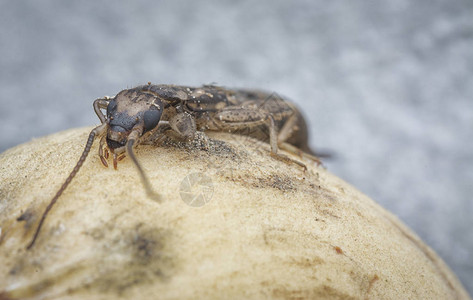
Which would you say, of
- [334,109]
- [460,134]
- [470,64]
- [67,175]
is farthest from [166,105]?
[470,64]

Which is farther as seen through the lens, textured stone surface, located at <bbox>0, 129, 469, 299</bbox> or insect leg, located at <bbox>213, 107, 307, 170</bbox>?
insect leg, located at <bbox>213, 107, 307, 170</bbox>

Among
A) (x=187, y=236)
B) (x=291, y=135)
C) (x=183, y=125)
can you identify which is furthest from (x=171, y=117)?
(x=291, y=135)

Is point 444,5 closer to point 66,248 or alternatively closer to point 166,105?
point 166,105

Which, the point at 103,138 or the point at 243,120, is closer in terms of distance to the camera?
the point at 103,138

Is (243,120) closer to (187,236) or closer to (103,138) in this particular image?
(103,138)

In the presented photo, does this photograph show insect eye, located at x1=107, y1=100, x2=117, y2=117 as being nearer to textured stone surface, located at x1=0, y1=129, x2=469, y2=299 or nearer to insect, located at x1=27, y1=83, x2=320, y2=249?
insect, located at x1=27, y1=83, x2=320, y2=249

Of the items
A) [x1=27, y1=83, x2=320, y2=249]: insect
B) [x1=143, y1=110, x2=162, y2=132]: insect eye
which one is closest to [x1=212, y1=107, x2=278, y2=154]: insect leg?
[x1=27, y1=83, x2=320, y2=249]: insect

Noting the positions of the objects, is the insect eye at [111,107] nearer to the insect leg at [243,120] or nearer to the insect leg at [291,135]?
the insect leg at [243,120]
